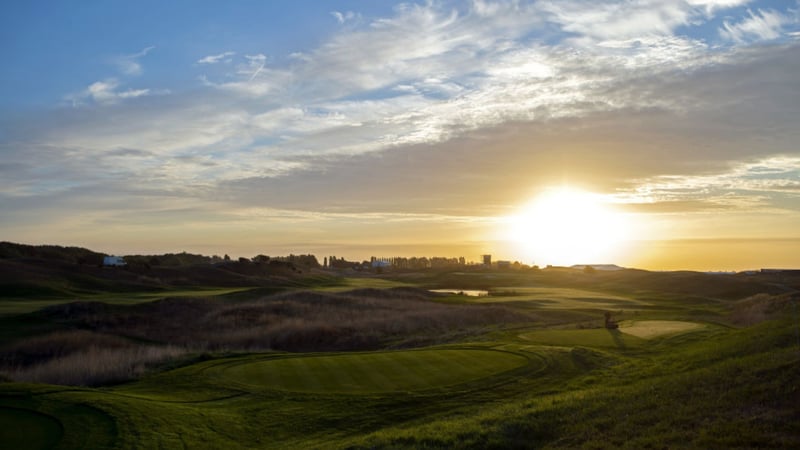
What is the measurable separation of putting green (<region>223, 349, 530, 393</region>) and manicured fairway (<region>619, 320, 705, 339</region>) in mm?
8792

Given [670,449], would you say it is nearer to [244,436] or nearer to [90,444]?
[244,436]

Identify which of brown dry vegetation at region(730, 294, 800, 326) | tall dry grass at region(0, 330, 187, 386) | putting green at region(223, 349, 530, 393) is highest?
brown dry vegetation at region(730, 294, 800, 326)

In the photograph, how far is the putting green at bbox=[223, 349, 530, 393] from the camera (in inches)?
746

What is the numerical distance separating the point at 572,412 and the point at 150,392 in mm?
12962

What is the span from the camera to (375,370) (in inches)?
818

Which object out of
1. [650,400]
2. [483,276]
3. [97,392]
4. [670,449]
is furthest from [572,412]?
[483,276]

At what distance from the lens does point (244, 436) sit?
1479 cm

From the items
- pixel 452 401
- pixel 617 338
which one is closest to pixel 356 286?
pixel 617 338

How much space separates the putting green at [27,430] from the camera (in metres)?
12.4

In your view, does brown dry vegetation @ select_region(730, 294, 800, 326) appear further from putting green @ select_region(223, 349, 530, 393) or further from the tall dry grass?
the tall dry grass

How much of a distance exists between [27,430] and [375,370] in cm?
1056

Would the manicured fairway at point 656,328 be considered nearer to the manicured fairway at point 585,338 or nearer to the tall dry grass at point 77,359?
the manicured fairway at point 585,338

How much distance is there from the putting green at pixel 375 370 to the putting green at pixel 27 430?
6633mm

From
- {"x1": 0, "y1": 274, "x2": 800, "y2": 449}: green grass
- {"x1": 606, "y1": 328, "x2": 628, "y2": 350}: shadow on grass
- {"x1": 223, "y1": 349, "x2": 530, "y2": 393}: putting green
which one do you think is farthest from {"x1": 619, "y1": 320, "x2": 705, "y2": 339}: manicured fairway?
{"x1": 223, "y1": 349, "x2": 530, "y2": 393}: putting green
